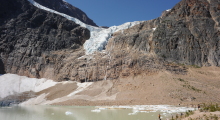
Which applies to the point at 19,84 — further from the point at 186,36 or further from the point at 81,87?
the point at 186,36

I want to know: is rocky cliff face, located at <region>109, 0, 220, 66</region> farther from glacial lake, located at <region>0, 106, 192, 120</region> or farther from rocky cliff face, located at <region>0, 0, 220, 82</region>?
glacial lake, located at <region>0, 106, 192, 120</region>

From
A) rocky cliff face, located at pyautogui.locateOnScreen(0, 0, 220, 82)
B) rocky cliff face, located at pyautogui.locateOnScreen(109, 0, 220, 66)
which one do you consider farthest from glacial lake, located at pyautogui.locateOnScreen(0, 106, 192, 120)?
rocky cliff face, located at pyautogui.locateOnScreen(109, 0, 220, 66)

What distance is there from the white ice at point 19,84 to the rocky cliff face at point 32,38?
212 centimetres

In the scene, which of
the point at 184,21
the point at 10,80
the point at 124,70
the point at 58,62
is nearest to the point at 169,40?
the point at 184,21

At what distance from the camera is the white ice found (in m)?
43.7

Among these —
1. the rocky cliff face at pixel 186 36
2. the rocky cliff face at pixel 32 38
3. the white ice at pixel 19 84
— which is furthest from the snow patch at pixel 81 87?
the rocky cliff face at pixel 186 36

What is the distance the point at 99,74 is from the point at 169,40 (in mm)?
18783

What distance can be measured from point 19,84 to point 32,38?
640 inches

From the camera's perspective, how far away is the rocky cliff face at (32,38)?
169 feet

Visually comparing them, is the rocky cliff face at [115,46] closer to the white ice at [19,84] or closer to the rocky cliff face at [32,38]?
the rocky cliff face at [32,38]

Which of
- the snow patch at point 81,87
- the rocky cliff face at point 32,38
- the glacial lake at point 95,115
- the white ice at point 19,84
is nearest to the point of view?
the glacial lake at point 95,115

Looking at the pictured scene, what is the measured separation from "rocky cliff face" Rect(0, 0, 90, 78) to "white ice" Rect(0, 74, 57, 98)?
212cm

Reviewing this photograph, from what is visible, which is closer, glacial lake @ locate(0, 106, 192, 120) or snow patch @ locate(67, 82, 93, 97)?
glacial lake @ locate(0, 106, 192, 120)

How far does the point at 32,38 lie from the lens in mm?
56125
